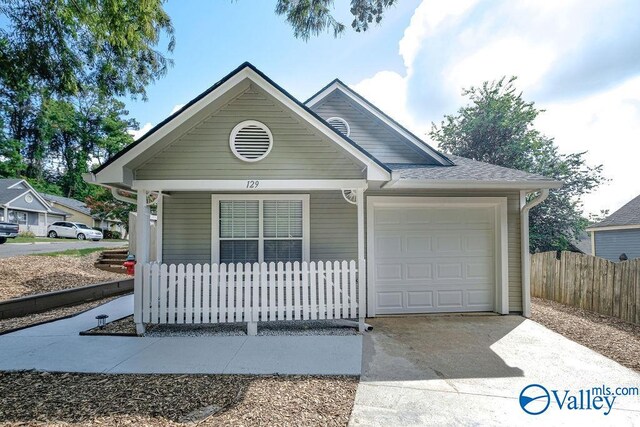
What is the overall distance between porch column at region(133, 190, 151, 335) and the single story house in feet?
0.07

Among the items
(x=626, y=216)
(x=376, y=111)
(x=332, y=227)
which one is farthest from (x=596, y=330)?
(x=626, y=216)

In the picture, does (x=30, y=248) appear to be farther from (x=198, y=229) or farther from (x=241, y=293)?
(x=241, y=293)

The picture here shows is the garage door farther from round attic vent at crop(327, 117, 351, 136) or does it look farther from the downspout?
round attic vent at crop(327, 117, 351, 136)

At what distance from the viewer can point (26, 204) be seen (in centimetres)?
3106

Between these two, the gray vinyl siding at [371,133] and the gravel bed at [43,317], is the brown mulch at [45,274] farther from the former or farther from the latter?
the gray vinyl siding at [371,133]

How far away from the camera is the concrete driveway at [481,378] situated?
3.06 meters

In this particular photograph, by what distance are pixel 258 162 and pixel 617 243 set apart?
2056 cm

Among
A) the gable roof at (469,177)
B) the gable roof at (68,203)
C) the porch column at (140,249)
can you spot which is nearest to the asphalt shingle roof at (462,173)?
the gable roof at (469,177)

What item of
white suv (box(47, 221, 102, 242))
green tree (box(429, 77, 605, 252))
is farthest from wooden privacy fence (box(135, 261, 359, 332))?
white suv (box(47, 221, 102, 242))

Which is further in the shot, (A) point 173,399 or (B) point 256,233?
(B) point 256,233

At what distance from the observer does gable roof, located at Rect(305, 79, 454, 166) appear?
773 cm

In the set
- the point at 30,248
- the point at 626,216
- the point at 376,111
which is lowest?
the point at 30,248

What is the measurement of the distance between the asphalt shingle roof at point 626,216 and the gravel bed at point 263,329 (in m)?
18.3

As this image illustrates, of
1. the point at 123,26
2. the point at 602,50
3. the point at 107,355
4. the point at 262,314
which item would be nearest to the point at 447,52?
the point at 602,50
